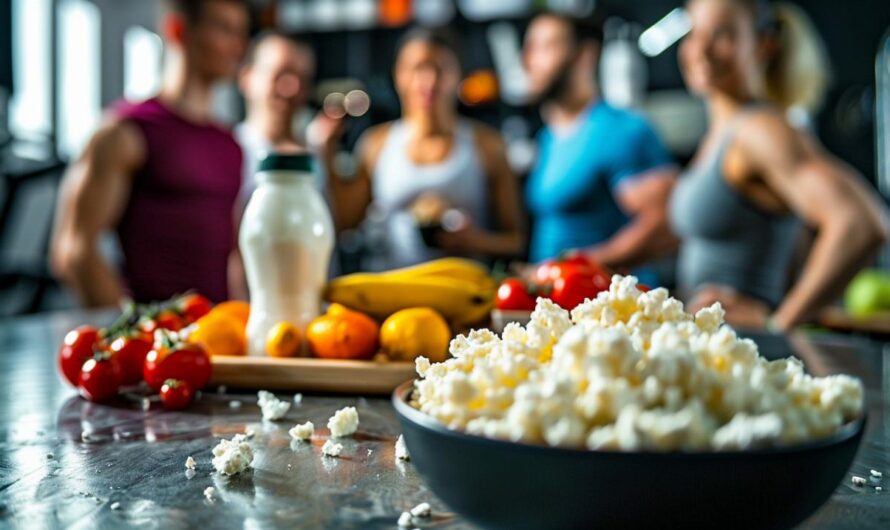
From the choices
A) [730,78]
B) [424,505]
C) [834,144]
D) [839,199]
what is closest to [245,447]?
[424,505]

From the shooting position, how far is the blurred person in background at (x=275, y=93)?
2836mm

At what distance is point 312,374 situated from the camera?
1031mm

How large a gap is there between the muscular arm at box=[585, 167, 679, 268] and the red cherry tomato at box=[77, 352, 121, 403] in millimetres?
1954

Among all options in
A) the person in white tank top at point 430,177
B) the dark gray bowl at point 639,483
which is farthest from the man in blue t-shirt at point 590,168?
the dark gray bowl at point 639,483

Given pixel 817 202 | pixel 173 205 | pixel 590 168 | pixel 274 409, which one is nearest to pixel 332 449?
pixel 274 409

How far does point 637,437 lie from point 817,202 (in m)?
1.66

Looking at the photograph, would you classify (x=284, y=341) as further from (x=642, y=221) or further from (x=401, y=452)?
(x=642, y=221)

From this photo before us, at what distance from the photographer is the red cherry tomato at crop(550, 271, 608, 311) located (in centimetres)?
118

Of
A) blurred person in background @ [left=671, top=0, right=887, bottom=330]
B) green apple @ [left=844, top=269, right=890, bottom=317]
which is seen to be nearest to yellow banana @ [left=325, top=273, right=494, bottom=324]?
blurred person in background @ [left=671, top=0, right=887, bottom=330]

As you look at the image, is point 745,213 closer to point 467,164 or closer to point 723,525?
point 467,164

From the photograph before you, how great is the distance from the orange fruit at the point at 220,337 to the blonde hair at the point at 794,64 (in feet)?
6.13

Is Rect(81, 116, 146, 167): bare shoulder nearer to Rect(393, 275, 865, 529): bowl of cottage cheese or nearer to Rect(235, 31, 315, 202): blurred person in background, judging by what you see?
Rect(235, 31, 315, 202): blurred person in background

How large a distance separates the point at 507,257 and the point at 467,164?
0.41 metres

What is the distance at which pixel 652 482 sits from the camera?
40 centimetres
